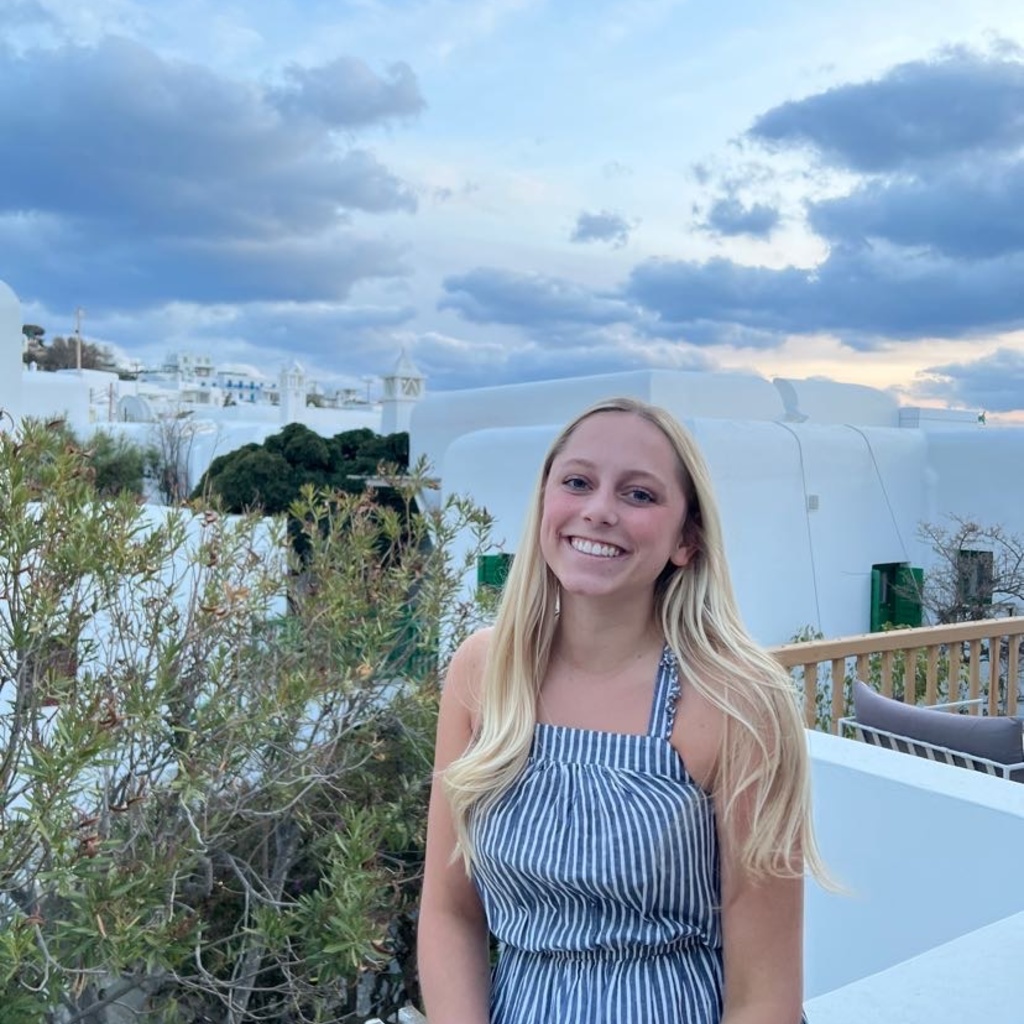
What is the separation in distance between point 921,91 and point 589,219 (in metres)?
3.40

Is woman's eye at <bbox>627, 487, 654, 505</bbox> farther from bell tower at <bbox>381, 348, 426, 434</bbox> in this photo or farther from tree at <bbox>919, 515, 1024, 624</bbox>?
bell tower at <bbox>381, 348, 426, 434</bbox>

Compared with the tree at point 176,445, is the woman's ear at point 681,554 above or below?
below

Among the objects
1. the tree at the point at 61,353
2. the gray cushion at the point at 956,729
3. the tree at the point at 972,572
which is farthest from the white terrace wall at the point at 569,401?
the tree at the point at 61,353

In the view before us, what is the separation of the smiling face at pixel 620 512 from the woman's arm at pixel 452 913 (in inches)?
9.1

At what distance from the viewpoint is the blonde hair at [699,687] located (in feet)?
3.78

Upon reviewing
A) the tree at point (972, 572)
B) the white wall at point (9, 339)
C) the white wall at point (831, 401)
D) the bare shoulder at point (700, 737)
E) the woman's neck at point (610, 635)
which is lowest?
the tree at point (972, 572)

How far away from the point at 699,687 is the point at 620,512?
0.82 ft

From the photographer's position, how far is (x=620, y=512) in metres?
1.27

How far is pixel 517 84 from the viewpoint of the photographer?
17.5ft

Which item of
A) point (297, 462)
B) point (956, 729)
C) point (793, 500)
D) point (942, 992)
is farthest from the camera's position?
point (297, 462)

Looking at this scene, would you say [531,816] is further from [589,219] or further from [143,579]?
[589,219]

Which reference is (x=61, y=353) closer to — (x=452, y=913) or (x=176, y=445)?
(x=176, y=445)

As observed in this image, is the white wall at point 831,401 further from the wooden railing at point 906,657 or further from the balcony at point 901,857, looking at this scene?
the balcony at point 901,857

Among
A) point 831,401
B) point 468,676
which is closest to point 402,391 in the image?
point 831,401
